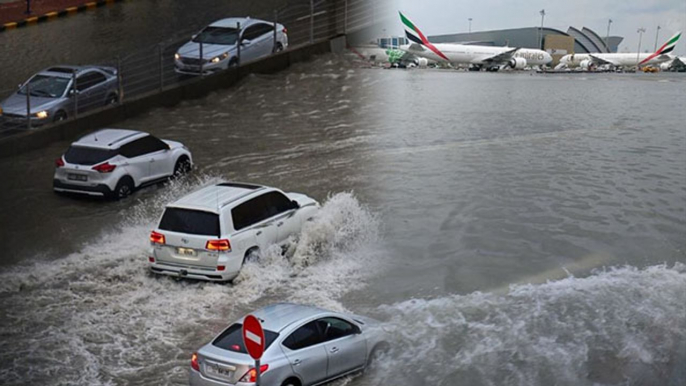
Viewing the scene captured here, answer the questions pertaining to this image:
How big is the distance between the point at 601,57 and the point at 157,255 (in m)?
85.4

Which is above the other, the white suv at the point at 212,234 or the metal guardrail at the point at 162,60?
the metal guardrail at the point at 162,60

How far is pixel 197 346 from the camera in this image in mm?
9141

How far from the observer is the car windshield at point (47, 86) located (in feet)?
65.1

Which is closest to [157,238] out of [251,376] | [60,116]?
[251,376]

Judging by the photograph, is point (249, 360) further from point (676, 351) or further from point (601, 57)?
point (601, 57)

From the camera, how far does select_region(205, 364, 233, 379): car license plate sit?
7515 mm

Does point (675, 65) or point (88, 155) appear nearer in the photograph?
point (88, 155)

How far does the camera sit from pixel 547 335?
9.30m

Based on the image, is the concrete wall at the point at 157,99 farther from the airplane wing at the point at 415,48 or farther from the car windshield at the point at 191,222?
the airplane wing at the point at 415,48

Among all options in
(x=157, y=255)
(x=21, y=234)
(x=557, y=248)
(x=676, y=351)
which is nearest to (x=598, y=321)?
(x=676, y=351)

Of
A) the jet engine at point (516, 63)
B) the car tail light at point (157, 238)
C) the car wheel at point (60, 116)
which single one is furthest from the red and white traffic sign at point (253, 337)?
the jet engine at point (516, 63)

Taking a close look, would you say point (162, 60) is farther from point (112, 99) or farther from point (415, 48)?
point (415, 48)

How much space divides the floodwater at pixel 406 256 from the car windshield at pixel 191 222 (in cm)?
75

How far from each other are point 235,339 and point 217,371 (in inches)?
16.5
